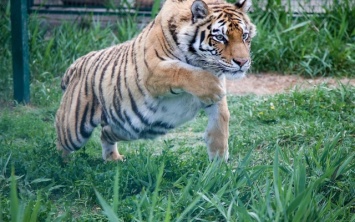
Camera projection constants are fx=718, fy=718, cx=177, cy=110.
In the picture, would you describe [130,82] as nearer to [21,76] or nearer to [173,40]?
[173,40]

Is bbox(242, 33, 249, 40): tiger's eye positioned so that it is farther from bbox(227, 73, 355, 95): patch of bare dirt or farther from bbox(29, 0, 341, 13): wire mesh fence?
bbox(29, 0, 341, 13): wire mesh fence

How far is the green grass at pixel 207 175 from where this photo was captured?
3.58m

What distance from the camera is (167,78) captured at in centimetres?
422

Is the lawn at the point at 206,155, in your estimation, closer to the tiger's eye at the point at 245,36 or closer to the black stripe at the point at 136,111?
the black stripe at the point at 136,111

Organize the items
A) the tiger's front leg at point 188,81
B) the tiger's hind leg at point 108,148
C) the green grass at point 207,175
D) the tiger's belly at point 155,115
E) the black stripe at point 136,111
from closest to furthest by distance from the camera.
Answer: the green grass at point 207,175, the tiger's front leg at point 188,81, the tiger's belly at point 155,115, the black stripe at point 136,111, the tiger's hind leg at point 108,148

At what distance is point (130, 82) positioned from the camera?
15.3ft

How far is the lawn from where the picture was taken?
3645mm

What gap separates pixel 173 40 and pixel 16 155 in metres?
1.31

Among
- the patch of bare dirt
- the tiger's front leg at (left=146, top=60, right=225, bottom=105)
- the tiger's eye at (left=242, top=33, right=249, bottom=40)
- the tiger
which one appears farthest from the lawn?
the tiger's eye at (left=242, top=33, right=249, bottom=40)

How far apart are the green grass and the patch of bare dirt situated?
956mm

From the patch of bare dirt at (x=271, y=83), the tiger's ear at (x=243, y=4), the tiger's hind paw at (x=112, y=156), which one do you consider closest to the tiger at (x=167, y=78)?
the tiger's ear at (x=243, y=4)

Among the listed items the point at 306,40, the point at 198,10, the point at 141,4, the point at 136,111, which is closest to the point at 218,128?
the point at 136,111

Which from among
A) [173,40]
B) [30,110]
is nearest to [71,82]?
[173,40]

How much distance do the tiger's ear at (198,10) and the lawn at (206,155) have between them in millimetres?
842
